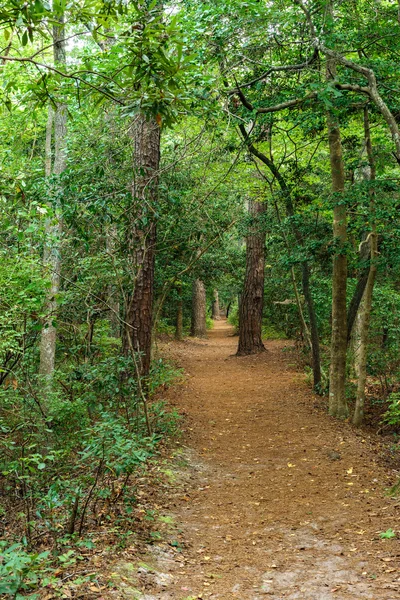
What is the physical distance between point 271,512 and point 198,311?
18.4 metres

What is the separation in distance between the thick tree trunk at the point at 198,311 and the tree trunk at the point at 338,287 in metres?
14.6

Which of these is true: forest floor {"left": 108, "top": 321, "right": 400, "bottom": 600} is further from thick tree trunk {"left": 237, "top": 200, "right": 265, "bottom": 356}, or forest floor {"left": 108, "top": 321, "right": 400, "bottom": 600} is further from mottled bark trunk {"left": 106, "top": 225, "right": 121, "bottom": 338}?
thick tree trunk {"left": 237, "top": 200, "right": 265, "bottom": 356}

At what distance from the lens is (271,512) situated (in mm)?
5723

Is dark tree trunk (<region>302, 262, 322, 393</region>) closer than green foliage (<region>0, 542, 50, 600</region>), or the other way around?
green foliage (<region>0, 542, 50, 600</region>)

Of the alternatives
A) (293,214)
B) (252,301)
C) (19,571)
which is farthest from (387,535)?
(252,301)

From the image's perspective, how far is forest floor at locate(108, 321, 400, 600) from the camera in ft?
12.9

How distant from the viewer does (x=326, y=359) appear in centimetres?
1262

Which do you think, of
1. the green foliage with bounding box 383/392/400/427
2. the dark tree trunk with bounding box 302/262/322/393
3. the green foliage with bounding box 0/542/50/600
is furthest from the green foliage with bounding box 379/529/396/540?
the dark tree trunk with bounding box 302/262/322/393

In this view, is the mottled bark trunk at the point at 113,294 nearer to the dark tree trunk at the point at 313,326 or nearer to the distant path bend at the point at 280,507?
the distant path bend at the point at 280,507

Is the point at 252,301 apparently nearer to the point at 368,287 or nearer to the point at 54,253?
the point at 368,287

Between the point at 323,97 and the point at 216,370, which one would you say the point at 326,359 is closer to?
the point at 216,370

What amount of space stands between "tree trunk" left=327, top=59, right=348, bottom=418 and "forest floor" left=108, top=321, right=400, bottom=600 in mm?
Result: 480

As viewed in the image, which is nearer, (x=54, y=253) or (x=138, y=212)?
(x=138, y=212)

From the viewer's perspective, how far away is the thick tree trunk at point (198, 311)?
23688mm
